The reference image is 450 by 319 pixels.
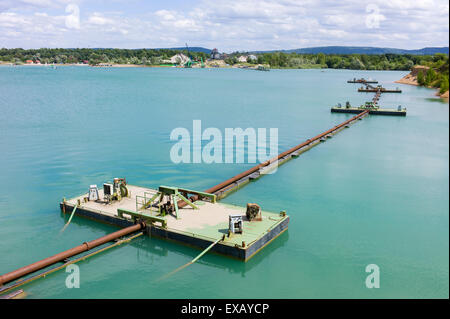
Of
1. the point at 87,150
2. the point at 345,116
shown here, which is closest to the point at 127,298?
the point at 87,150

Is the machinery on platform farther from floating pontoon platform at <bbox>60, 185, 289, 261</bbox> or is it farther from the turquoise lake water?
the turquoise lake water

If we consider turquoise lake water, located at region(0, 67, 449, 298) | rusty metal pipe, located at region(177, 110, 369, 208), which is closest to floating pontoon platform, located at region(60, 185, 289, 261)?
turquoise lake water, located at region(0, 67, 449, 298)

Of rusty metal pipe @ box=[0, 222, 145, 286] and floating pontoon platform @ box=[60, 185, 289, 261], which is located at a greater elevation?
floating pontoon platform @ box=[60, 185, 289, 261]

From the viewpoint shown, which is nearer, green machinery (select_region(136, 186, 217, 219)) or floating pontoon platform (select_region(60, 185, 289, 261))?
floating pontoon platform (select_region(60, 185, 289, 261))

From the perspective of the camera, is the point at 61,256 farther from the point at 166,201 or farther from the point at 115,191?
the point at 166,201

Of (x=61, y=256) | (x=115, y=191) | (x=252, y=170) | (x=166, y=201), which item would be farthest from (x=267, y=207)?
(x=61, y=256)

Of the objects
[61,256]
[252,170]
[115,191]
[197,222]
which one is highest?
[115,191]
